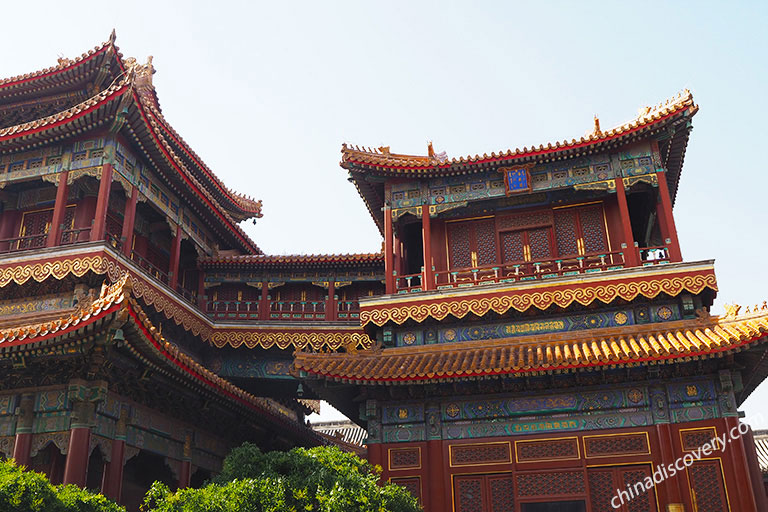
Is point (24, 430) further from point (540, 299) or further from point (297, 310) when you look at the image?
point (297, 310)

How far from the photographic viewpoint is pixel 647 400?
12.5 m

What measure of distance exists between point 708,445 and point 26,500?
10.6m

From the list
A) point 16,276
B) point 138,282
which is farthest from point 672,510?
point 16,276

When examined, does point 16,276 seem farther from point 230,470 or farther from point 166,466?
point 230,470

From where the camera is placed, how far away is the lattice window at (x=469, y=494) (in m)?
12.6

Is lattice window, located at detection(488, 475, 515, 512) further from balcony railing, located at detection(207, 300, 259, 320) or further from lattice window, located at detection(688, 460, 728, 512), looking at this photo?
balcony railing, located at detection(207, 300, 259, 320)

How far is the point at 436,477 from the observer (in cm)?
1281

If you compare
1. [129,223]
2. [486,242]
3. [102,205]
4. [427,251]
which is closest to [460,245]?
[486,242]

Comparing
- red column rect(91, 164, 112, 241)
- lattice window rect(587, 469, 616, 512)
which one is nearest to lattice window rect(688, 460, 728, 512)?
lattice window rect(587, 469, 616, 512)

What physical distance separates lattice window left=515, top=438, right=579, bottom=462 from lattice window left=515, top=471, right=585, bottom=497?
281mm

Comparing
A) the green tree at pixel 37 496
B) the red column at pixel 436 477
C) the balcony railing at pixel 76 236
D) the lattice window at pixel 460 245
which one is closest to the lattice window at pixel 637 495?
the red column at pixel 436 477

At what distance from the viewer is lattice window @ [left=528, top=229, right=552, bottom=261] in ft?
51.2

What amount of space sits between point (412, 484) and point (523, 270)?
541 cm

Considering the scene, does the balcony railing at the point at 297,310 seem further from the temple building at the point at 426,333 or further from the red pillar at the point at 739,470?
the red pillar at the point at 739,470
